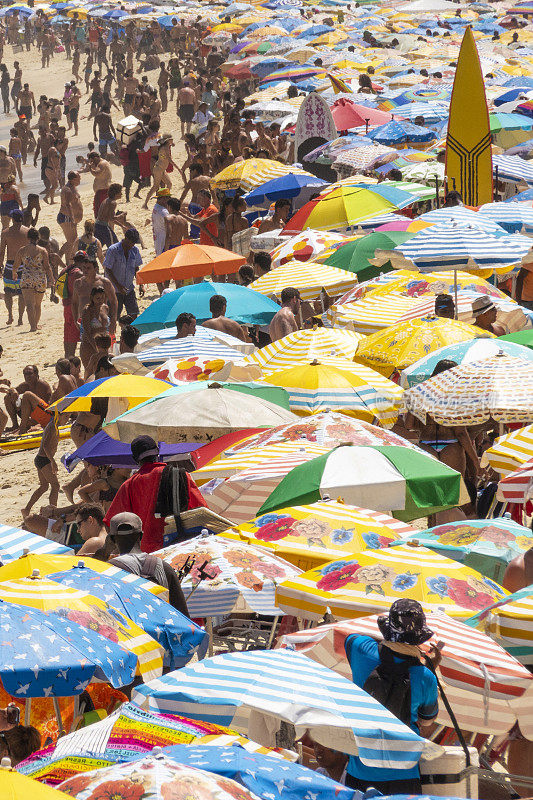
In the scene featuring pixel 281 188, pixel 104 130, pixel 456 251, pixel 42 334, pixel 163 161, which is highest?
pixel 456 251

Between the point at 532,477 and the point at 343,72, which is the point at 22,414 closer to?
the point at 532,477

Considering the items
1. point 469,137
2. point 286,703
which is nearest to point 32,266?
point 469,137

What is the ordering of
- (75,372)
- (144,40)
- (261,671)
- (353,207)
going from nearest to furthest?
1. (261,671)
2. (75,372)
3. (353,207)
4. (144,40)

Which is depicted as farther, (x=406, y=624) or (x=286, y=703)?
(x=406, y=624)

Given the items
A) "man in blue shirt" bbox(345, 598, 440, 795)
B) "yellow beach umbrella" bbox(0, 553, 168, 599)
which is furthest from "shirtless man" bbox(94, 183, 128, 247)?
"man in blue shirt" bbox(345, 598, 440, 795)

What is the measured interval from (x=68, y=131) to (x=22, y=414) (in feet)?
69.5

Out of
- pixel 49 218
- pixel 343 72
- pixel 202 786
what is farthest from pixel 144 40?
pixel 202 786

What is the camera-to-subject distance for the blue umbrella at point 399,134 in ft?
62.3

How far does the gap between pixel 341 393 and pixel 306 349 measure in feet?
3.27

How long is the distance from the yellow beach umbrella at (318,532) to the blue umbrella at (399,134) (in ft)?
45.4

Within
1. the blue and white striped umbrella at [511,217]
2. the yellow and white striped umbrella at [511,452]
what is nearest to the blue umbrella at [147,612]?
the yellow and white striped umbrella at [511,452]

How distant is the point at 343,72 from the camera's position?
1040 inches

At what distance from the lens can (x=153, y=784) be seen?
293 centimetres

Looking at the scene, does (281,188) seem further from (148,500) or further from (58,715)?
(58,715)
